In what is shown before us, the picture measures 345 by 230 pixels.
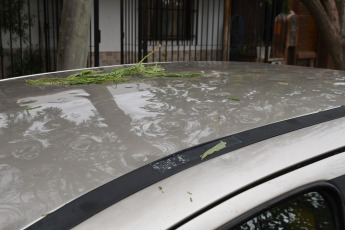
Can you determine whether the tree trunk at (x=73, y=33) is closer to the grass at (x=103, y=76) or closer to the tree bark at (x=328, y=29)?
the grass at (x=103, y=76)

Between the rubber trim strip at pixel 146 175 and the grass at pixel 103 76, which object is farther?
the grass at pixel 103 76

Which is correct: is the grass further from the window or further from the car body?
the window

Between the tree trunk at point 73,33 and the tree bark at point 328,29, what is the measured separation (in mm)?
4254

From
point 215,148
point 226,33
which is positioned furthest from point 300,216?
point 226,33

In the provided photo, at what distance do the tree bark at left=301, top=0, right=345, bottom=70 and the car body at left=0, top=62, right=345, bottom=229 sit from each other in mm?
6082

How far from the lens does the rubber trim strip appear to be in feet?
2.90

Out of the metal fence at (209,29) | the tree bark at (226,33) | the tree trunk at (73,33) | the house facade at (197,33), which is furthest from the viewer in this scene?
the tree bark at (226,33)

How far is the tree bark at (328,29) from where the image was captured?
24.3 ft

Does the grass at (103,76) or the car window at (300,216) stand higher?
the grass at (103,76)

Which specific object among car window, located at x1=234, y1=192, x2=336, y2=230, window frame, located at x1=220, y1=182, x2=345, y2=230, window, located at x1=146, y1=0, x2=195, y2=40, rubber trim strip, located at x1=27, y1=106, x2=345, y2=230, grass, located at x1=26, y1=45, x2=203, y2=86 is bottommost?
car window, located at x1=234, y1=192, x2=336, y2=230

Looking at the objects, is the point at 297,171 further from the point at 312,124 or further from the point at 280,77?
the point at 280,77

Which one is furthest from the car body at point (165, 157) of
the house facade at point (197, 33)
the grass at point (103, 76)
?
the house facade at point (197, 33)

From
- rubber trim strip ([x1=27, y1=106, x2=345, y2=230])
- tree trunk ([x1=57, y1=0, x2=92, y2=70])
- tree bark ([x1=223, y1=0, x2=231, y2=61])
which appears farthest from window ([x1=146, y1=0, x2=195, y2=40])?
rubber trim strip ([x1=27, y1=106, x2=345, y2=230])

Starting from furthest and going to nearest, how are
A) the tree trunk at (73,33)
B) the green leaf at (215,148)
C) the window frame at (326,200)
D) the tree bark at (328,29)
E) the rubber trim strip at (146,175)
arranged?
the tree bark at (328,29)
the tree trunk at (73,33)
the green leaf at (215,148)
the window frame at (326,200)
the rubber trim strip at (146,175)
